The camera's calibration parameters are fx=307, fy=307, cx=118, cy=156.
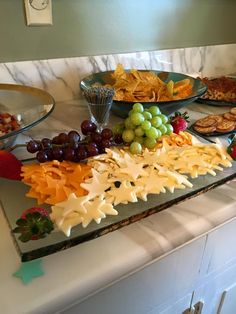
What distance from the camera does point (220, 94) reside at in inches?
41.1

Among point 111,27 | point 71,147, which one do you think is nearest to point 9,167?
point 71,147

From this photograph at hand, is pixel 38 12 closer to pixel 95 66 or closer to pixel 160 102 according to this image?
pixel 95 66

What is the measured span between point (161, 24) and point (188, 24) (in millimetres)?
139

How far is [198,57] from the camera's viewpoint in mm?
1250

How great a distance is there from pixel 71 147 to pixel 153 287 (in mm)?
290

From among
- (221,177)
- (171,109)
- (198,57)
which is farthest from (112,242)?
(198,57)

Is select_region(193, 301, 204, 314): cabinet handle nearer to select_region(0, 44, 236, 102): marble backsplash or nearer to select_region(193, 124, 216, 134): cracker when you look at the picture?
select_region(193, 124, 216, 134): cracker

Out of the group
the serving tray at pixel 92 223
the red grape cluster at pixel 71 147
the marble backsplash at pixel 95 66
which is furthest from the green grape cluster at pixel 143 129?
the marble backsplash at pixel 95 66

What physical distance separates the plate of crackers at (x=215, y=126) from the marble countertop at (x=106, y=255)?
0.77 ft

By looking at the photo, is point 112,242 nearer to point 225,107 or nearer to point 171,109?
point 171,109

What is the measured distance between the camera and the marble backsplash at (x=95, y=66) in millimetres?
896

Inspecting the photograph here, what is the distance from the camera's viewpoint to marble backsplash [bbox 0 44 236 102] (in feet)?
2.94

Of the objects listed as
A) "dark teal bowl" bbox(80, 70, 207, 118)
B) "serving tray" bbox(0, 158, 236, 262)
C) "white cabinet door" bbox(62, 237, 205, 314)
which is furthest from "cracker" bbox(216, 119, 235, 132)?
"white cabinet door" bbox(62, 237, 205, 314)

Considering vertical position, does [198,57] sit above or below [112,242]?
above
